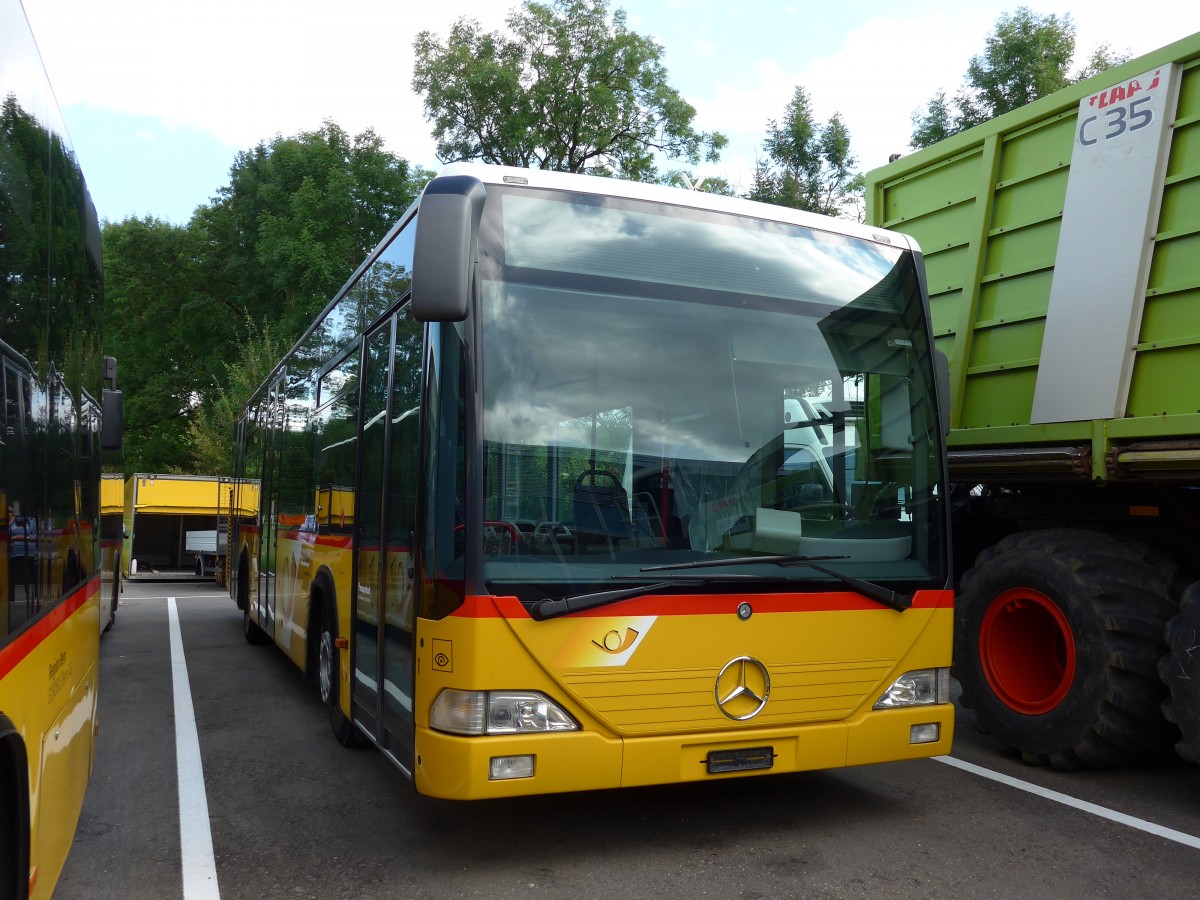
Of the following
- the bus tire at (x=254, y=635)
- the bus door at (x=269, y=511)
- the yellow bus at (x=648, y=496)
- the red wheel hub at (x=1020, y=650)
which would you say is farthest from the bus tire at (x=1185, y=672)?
the bus tire at (x=254, y=635)

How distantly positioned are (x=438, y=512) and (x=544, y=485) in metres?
0.44

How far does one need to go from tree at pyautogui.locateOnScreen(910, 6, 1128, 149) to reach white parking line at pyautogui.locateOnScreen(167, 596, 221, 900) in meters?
Result: 18.9

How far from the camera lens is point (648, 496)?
14.4ft

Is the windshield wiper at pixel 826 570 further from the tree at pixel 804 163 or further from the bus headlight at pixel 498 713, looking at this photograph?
the tree at pixel 804 163

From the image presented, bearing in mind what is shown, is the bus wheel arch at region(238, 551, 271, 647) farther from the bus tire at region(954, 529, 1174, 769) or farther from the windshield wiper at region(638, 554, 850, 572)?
the windshield wiper at region(638, 554, 850, 572)

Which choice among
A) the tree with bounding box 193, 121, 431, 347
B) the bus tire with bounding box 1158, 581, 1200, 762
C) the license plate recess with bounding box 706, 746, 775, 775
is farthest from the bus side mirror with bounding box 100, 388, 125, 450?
the tree with bounding box 193, 121, 431, 347

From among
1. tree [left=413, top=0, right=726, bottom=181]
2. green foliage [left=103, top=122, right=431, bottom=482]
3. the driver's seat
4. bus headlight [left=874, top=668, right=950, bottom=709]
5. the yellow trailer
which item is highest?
tree [left=413, top=0, right=726, bottom=181]

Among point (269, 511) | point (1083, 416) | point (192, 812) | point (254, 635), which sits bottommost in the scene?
point (254, 635)

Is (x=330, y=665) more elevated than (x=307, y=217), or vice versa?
(x=307, y=217)

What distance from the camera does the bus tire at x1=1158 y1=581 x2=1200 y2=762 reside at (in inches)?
194

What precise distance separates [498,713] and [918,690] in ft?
6.74

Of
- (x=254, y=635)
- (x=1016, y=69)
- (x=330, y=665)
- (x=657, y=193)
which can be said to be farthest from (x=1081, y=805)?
(x=1016, y=69)

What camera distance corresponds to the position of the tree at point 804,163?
82.9 feet

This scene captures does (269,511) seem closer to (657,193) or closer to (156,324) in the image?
(657,193)
